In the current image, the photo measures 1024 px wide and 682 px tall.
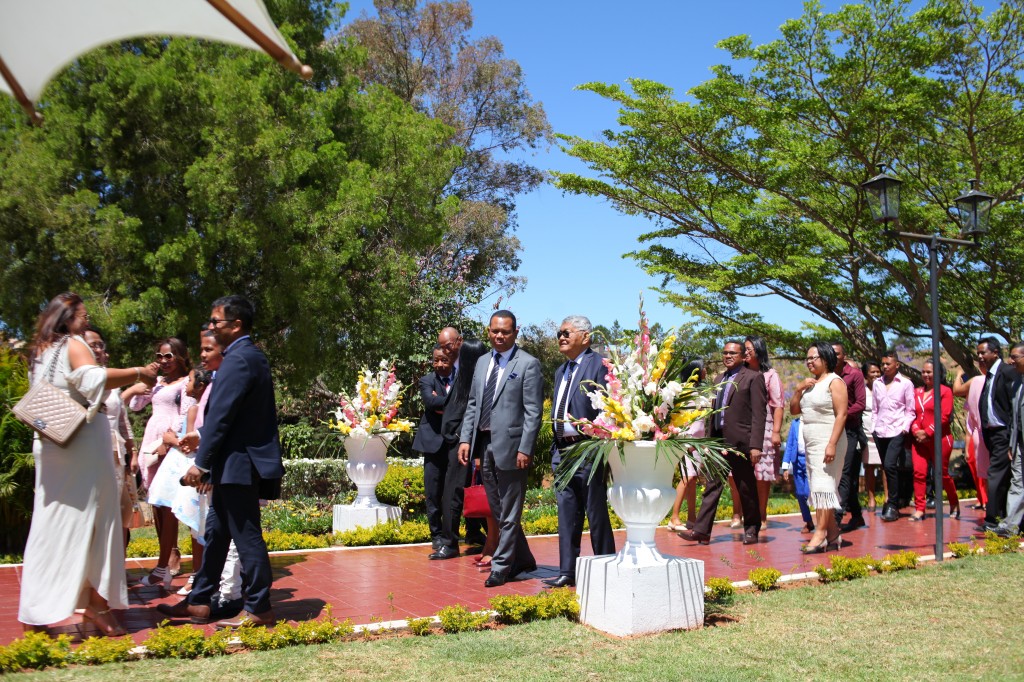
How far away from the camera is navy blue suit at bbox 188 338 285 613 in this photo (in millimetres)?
5430

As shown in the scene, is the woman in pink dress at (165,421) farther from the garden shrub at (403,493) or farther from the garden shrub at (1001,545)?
the garden shrub at (1001,545)

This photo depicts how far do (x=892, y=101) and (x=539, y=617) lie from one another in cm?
1364

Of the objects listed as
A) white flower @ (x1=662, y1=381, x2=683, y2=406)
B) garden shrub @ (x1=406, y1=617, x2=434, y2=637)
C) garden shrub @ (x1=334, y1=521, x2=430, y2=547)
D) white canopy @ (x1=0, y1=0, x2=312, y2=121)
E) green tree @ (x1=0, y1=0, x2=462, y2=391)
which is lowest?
garden shrub @ (x1=406, y1=617, x2=434, y2=637)

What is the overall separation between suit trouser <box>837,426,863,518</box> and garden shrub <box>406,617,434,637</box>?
6167mm

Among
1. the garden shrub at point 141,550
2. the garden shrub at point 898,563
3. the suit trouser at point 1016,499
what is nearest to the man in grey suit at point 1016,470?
the suit trouser at point 1016,499

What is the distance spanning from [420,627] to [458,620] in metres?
0.25

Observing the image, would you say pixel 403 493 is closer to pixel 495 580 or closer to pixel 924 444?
pixel 495 580

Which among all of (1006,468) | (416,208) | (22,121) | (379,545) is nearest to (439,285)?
(416,208)

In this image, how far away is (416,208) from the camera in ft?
57.8

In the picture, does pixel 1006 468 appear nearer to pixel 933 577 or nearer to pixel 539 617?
pixel 933 577

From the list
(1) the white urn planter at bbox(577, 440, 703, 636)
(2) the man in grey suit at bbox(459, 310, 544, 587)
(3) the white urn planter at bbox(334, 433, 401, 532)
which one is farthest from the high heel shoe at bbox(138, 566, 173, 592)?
(1) the white urn planter at bbox(577, 440, 703, 636)

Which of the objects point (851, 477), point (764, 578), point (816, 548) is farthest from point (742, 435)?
point (764, 578)

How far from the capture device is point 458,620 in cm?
547

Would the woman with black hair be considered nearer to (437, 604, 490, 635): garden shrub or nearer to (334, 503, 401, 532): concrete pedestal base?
(334, 503, 401, 532): concrete pedestal base
